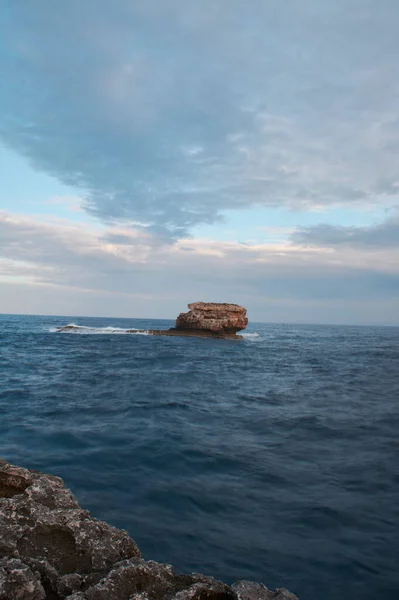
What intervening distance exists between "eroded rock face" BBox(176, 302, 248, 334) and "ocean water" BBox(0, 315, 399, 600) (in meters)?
44.6

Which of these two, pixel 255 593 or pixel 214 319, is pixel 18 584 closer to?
pixel 255 593

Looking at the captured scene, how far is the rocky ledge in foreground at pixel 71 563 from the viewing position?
11.7 feet

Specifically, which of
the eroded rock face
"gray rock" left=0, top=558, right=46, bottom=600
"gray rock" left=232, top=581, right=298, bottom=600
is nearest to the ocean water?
"gray rock" left=232, top=581, right=298, bottom=600

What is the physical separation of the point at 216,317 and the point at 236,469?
56685 mm

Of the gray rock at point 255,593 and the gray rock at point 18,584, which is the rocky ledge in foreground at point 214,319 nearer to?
the gray rock at point 255,593

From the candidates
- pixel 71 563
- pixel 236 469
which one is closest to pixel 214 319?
pixel 236 469

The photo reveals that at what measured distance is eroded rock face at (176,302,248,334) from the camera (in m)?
65.6

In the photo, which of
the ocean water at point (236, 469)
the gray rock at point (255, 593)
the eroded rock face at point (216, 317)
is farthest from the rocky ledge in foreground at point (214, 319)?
the gray rock at point (255, 593)

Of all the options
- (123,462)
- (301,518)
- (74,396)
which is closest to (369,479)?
(301,518)

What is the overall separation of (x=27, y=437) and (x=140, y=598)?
8.97m

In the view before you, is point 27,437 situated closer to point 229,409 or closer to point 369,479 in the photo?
point 229,409

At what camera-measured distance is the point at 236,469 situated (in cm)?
961

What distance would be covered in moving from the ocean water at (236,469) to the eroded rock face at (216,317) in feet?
146

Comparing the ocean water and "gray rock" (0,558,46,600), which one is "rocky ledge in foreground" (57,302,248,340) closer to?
the ocean water
